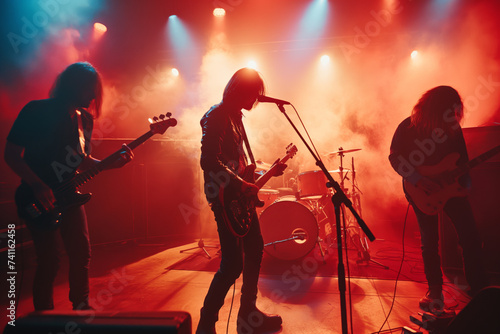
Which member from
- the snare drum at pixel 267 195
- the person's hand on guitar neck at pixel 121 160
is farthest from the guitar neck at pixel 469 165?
the person's hand on guitar neck at pixel 121 160

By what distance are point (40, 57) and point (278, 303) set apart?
7374 millimetres

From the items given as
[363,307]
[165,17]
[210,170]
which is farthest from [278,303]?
[165,17]

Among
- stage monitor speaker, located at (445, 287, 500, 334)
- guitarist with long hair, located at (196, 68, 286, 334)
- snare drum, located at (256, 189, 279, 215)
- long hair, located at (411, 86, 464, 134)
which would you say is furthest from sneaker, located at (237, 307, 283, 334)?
snare drum, located at (256, 189, 279, 215)

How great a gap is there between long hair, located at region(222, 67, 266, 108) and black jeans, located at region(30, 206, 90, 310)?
5.26ft

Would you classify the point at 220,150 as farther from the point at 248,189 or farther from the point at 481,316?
the point at 481,316

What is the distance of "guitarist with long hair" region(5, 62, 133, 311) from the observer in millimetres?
1932

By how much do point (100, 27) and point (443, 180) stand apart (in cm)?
877

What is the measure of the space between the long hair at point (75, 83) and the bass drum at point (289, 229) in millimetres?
3250

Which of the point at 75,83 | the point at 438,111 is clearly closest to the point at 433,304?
the point at 438,111

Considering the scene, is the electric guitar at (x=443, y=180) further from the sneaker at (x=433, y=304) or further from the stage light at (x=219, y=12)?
the stage light at (x=219, y=12)

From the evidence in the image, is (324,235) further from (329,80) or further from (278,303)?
(329,80)

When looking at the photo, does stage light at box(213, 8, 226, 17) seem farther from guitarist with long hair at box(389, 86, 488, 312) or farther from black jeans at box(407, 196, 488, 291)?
black jeans at box(407, 196, 488, 291)

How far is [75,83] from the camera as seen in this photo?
2240mm

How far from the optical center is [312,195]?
499 centimetres
